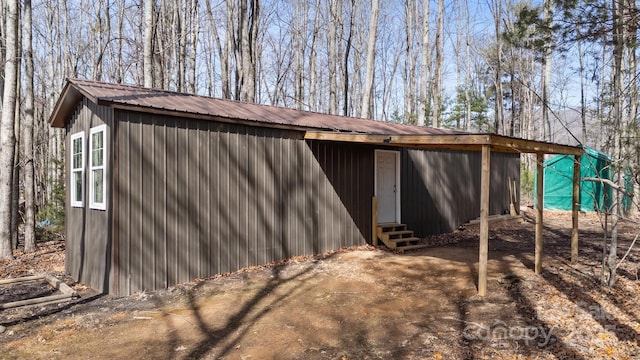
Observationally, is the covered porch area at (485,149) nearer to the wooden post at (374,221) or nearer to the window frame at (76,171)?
the wooden post at (374,221)

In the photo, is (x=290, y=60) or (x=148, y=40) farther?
(x=290, y=60)

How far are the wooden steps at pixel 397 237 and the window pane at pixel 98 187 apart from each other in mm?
5484

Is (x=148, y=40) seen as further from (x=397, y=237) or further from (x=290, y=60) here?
(x=290, y=60)

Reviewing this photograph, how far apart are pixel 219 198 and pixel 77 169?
8.03ft

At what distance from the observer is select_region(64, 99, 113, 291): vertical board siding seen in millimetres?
5516

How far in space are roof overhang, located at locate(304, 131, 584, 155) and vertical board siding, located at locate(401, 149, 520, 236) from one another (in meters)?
2.98

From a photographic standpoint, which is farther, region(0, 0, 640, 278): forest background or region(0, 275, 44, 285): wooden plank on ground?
region(0, 0, 640, 278): forest background

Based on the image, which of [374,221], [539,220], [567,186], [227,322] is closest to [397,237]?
[374,221]

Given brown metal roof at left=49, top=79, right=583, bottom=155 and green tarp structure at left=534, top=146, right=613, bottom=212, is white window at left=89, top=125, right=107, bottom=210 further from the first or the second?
green tarp structure at left=534, top=146, right=613, bottom=212

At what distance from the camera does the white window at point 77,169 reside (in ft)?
21.4

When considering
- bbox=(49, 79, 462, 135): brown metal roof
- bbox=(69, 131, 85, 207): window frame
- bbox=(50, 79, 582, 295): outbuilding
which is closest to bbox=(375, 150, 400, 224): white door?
bbox=(50, 79, 582, 295): outbuilding

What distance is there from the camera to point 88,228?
6.26 meters

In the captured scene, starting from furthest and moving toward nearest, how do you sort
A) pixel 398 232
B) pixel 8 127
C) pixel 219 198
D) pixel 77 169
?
1. pixel 398 232
2. pixel 8 127
3. pixel 77 169
4. pixel 219 198

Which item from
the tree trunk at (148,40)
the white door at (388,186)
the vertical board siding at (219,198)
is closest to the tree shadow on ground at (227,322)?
the vertical board siding at (219,198)
